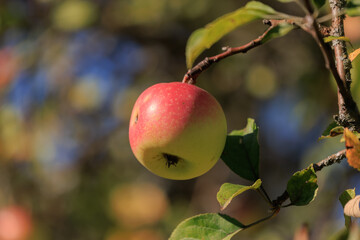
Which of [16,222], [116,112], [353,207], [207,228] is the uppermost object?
[353,207]

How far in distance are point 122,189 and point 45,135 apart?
1.94 feet

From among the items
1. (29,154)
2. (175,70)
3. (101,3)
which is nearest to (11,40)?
(101,3)

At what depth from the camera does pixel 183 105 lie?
848mm

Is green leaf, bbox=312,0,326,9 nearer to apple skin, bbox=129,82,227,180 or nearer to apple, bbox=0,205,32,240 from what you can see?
apple skin, bbox=129,82,227,180

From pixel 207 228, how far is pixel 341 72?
1.08 feet

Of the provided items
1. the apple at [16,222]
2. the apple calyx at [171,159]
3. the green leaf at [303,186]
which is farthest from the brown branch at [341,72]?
the apple at [16,222]

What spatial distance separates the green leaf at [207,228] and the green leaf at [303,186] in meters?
0.10

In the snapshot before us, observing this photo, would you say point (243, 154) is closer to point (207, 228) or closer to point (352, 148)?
point (207, 228)

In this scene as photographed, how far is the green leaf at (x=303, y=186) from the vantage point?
77cm

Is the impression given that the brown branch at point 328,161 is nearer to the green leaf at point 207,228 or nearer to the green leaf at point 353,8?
the green leaf at point 207,228

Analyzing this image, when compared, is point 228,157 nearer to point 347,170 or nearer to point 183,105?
point 183,105

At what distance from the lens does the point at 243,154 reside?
2.91 feet

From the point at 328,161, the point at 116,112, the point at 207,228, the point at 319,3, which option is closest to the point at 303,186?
the point at 328,161

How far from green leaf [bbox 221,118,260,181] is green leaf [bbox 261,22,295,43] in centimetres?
24
